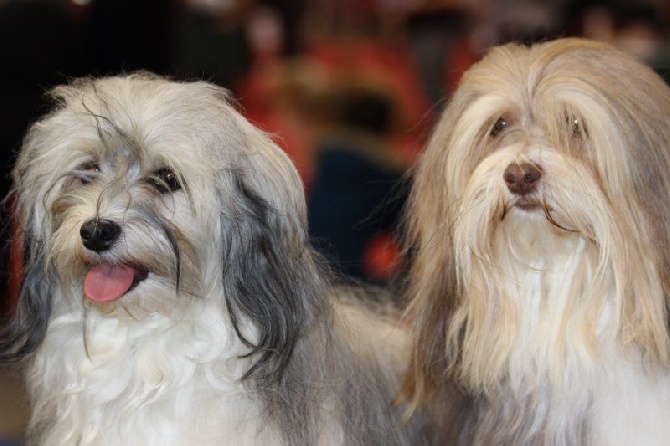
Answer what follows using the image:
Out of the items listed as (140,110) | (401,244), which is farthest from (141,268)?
(401,244)

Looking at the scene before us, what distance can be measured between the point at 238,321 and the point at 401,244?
1.78 feet

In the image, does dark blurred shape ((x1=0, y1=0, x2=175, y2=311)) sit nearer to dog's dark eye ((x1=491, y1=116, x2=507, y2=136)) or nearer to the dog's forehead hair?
the dog's forehead hair

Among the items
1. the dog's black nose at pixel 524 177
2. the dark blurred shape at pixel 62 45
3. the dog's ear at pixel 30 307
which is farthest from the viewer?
the dark blurred shape at pixel 62 45

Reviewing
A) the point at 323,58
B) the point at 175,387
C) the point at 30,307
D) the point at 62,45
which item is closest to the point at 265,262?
the point at 175,387

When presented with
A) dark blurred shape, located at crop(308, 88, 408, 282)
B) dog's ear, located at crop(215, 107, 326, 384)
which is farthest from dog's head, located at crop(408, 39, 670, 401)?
dark blurred shape, located at crop(308, 88, 408, 282)

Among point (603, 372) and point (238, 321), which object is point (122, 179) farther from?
point (603, 372)

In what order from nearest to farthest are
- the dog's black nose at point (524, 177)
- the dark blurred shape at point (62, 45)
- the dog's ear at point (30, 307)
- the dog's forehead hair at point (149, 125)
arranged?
the dog's black nose at point (524, 177) → the dog's forehead hair at point (149, 125) → the dog's ear at point (30, 307) → the dark blurred shape at point (62, 45)

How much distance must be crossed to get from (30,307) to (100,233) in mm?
354

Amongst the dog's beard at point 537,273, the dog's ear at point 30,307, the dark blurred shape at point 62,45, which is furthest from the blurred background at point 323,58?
the dog's ear at point 30,307

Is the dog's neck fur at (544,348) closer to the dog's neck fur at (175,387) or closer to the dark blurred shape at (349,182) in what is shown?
the dog's neck fur at (175,387)

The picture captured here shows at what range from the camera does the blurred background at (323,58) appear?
4004 mm

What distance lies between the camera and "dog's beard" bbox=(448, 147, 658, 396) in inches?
81.7

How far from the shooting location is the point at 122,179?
217 centimetres

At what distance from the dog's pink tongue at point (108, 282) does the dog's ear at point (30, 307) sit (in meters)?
0.17
